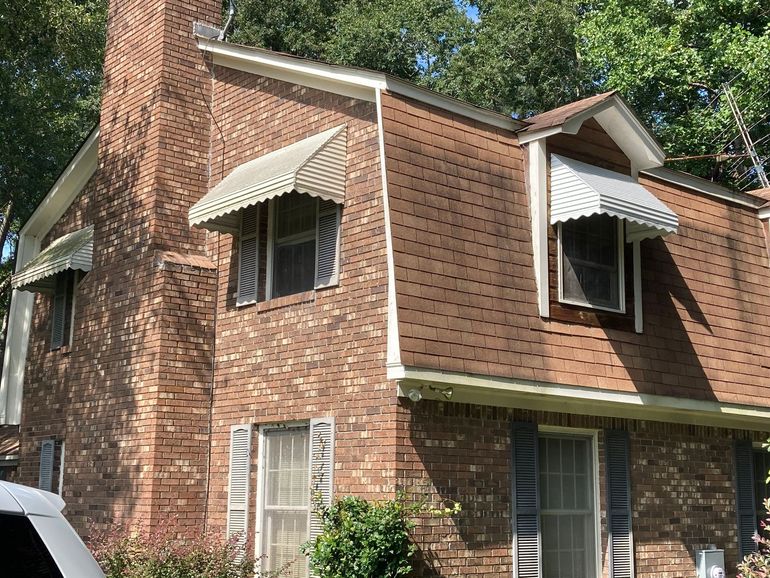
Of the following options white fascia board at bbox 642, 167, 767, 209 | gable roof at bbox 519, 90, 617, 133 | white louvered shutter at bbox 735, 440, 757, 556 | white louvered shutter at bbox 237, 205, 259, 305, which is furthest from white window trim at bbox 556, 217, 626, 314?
white louvered shutter at bbox 237, 205, 259, 305

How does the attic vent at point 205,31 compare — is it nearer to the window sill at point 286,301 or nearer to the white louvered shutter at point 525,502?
the window sill at point 286,301

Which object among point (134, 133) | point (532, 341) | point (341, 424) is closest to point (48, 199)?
point (134, 133)

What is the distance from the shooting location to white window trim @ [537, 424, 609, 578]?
Answer: 11.2 metres

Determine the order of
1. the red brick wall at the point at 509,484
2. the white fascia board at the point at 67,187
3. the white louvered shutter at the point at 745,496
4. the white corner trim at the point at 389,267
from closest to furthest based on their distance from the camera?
1. the white corner trim at the point at 389,267
2. the red brick wall at the point at 509,484
3. the white louvered shutter at the point at 745,496
4. the white fascia board at the point at 67,187

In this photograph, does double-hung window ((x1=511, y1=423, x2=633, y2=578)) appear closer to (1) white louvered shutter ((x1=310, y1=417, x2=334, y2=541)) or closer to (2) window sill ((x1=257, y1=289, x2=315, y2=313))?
(1) white louvered shutter ((x1=310, y1=417, x2=334, y2=541))

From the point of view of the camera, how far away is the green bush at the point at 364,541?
9070mm

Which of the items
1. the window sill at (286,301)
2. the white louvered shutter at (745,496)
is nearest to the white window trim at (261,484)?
the window sill at (286,301)

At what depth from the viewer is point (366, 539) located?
912 centimetres

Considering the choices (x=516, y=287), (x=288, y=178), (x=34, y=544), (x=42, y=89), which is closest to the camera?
(x=34, y=544)

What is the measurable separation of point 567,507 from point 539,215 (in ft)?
11.3

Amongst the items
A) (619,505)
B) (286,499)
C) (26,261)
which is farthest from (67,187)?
(619,505)

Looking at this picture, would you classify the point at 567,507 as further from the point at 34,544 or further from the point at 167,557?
the point at 34,544

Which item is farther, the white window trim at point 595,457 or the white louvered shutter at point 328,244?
the white window trim at point 595,457

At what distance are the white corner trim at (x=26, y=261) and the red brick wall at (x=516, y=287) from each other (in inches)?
265
